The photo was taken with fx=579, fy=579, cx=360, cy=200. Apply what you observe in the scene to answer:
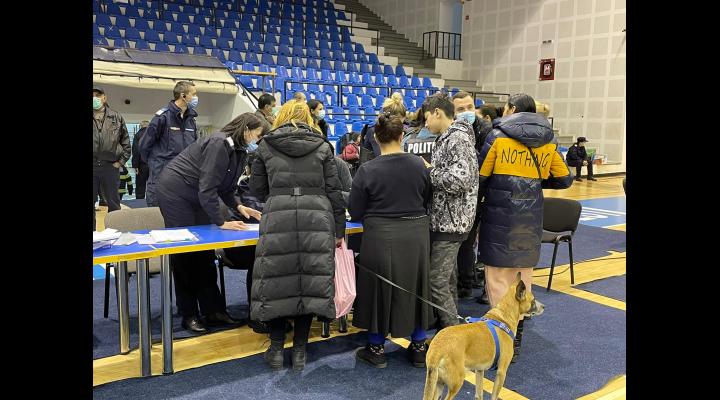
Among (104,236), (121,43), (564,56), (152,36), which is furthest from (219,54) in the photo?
(104,236)

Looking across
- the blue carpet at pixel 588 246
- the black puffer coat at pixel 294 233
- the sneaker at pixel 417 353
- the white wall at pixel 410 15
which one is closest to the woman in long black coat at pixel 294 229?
the black puffer coat at pixel 294 233

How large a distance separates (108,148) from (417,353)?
367 cm

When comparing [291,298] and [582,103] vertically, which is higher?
[582,103]

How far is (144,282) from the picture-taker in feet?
9.18

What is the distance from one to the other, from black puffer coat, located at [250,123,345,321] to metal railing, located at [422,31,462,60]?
48.2 ft

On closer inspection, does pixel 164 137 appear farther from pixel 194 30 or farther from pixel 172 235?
pixel 194 30

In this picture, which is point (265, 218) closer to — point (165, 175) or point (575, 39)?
point (165, 175)

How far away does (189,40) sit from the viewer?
458 inches

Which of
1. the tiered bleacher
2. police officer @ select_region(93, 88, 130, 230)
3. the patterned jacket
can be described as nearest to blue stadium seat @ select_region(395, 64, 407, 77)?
the tiered bleacher

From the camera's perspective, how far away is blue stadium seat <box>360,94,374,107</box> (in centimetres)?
1171

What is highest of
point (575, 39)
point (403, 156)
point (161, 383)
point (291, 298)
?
point (575, 39)

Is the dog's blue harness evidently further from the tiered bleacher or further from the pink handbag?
the tiered bleacher
